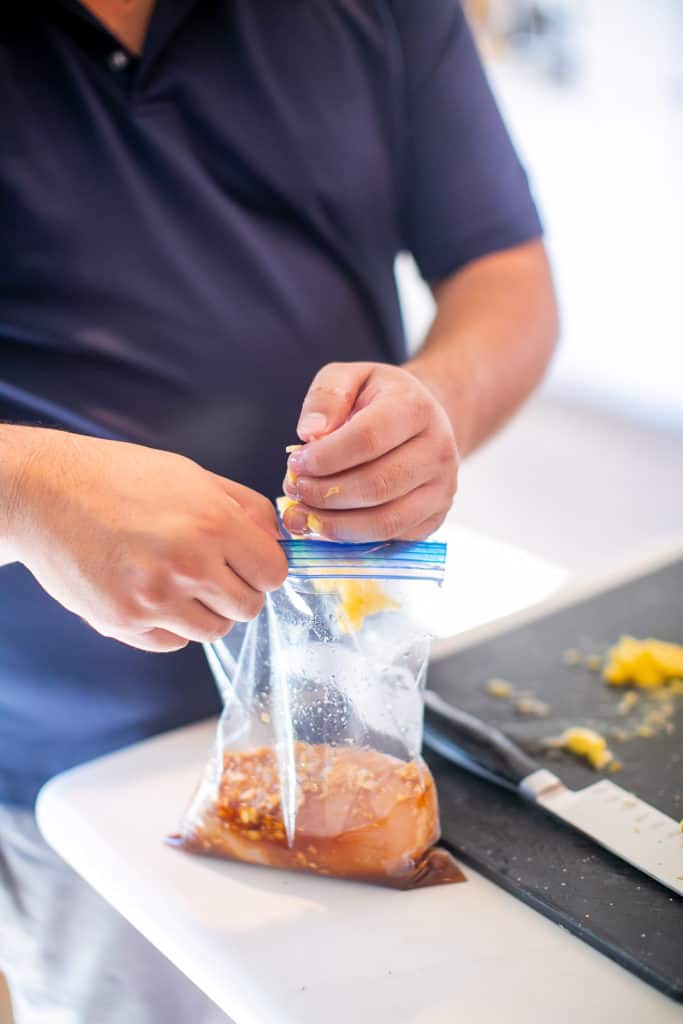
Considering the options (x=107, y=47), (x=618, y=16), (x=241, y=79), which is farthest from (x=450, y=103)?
(x=618, y=16)

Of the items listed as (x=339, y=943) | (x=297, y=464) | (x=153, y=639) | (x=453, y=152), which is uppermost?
(x=453, y=152)

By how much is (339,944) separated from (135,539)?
0.97 feet

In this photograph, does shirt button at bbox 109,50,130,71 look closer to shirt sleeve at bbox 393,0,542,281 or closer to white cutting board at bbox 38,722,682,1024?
shirt sleeve at bbox 393,0,542,281

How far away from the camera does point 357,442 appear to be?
2.20ft

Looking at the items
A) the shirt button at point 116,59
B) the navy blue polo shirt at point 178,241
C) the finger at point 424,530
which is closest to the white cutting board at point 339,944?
the navy blue polo shirt at point 178,241

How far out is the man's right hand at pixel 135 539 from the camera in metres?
0.62

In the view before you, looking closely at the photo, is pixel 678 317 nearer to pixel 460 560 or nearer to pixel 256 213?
pixel 460 560

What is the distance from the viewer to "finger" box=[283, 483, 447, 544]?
0.68m

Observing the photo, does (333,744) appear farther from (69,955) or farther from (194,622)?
(69,955)

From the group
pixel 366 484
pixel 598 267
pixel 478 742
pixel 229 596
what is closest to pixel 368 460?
pixel 366 484

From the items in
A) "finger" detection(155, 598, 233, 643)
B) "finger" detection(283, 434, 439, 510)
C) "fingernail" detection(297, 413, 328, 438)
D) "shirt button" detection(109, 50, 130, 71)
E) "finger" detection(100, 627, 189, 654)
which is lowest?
"finger" detection(100, 627, 189, 654)

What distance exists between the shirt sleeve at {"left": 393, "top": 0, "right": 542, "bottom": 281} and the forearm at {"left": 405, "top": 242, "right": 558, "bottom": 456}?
3 centimetres

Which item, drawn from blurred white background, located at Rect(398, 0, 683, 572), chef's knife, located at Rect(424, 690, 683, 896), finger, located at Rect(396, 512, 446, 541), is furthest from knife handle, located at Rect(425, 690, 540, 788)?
blurred white background, located at Rect(398, 0, 683, 572)

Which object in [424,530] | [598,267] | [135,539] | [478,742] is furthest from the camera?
[598,267]
